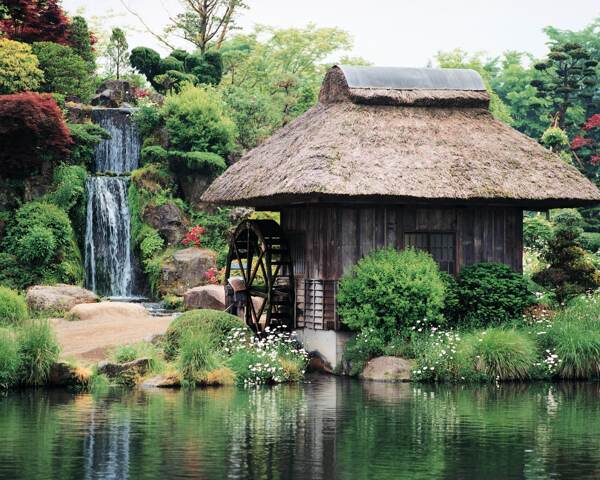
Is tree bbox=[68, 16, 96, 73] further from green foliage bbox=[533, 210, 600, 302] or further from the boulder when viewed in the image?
green foliage bbox=[533, 210, 600, 302]

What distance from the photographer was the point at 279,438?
1474 cm

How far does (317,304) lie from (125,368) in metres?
4.63

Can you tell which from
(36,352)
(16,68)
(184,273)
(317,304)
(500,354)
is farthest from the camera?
(16,68)

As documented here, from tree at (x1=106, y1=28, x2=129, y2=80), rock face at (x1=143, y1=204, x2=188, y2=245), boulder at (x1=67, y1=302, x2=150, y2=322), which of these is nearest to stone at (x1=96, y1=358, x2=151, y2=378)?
boulder at (x1=67, y1=302, x2=150, y2=322)

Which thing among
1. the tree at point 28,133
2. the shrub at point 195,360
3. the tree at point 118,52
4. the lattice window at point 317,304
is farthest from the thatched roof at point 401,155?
the tree at point 118,52

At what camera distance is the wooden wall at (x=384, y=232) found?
23.8 meters

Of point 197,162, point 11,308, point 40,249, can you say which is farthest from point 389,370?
point 197,162

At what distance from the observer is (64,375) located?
20391 millimetres

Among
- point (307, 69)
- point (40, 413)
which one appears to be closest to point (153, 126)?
point (307, 69)

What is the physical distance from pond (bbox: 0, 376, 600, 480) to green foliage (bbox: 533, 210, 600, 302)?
4.74 metres

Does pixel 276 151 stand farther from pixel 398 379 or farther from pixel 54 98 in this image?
pixel 54 98

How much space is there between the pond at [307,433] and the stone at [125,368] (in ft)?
3.94

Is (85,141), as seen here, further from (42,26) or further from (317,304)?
(317,304)

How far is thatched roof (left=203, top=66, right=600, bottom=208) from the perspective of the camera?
2302 cm
